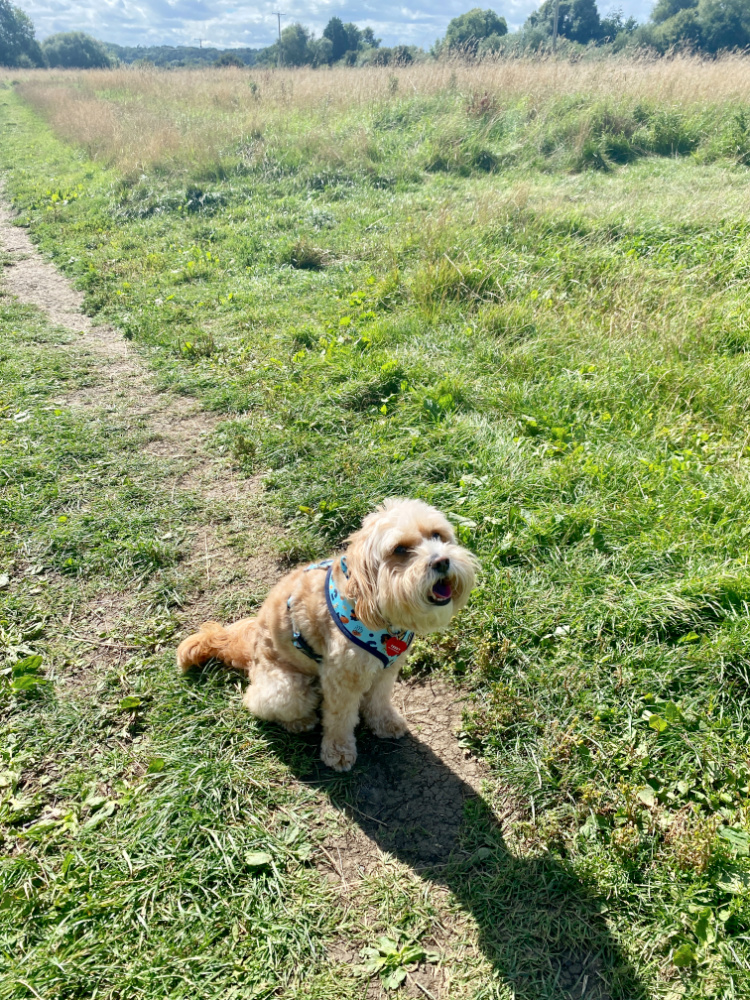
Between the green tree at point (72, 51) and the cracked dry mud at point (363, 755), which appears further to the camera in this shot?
the green tree at point (72, 51)

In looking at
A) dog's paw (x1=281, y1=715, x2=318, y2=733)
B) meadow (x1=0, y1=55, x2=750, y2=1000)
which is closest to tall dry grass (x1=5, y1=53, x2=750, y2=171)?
meadow (x1=0, y1=55, x2=750, y2=1000)

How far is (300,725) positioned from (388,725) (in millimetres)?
505

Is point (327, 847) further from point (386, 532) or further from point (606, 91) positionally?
point (606, 91)

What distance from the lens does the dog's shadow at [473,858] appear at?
93.8 inches

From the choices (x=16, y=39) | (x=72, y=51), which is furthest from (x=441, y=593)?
(x=72, y=51)

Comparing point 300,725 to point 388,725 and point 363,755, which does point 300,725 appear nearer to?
point 363,755

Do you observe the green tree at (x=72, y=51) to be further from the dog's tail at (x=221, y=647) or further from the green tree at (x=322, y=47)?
the dog's tail at (x=221, y=647)

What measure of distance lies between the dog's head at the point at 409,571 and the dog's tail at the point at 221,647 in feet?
3.40

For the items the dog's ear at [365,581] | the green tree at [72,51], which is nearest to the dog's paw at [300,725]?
the dog's ear at [365,581]

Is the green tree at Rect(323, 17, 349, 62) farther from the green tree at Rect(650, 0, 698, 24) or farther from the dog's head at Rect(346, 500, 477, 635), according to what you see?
the dog's head at Rect(346, 500, 477, 635)

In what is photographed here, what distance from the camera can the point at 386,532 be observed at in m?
2.64

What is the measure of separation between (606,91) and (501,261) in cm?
904

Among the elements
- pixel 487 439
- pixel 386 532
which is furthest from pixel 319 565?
pixel 487 439

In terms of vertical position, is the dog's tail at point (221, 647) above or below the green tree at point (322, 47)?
below
